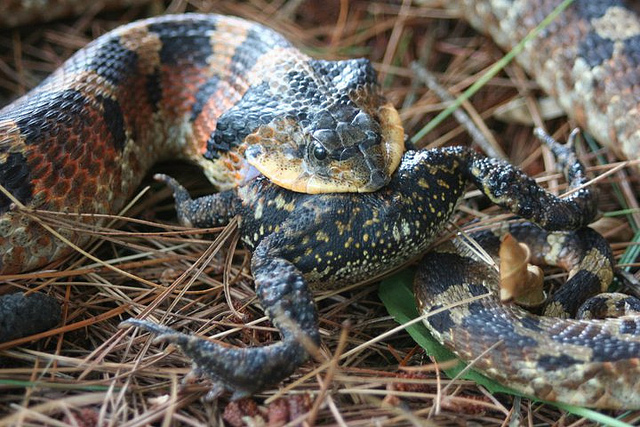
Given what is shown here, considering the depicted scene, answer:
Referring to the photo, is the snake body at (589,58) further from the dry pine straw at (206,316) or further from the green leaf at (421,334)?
the green leaf at (421,334)

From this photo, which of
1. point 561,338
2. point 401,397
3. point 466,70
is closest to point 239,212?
point 401,397

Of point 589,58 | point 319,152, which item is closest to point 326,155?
point 319,152

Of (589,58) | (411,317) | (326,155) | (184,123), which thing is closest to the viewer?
(326,155)

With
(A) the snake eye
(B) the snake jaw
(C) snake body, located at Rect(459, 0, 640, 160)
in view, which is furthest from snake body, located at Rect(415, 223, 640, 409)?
(C) snake body, located at Rect(459, 0, 640, 160)

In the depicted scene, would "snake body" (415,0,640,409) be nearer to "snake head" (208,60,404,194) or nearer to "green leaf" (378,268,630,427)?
"green leaf" (378,268,630,427)

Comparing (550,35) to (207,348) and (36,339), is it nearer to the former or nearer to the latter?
(207,348)

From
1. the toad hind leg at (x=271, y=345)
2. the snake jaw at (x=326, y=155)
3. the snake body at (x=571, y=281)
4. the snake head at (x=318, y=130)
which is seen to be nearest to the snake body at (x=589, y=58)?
the snake body at (x=571, y=281)

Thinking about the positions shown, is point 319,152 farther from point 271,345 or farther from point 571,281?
point 571,281
